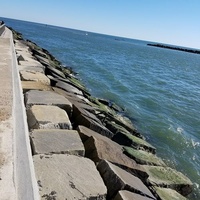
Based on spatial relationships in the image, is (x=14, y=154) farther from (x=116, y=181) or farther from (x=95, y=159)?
(x=95, y=159)

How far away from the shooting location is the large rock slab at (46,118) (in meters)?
3.15

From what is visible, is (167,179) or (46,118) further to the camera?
(167,179)

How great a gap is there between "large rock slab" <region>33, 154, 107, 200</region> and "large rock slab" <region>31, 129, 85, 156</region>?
106 millimetres

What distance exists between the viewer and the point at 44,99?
3.98 m

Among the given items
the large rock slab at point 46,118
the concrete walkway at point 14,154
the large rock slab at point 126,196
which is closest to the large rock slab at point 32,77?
the large rock slab at point 46,118

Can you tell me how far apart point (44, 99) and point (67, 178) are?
1874 millimetres

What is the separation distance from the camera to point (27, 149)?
2148mm

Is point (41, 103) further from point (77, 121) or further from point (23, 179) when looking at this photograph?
point (23, 179)

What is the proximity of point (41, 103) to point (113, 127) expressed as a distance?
2276 mm

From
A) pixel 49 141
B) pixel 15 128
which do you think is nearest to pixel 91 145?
pixel 49 141

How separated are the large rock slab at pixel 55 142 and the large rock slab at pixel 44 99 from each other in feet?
2.58

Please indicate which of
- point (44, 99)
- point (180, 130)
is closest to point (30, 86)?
point (44, 99)

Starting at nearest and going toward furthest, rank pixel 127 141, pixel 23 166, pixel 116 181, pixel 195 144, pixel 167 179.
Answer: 1. pixel 23 166
2. pixel 116 181
3. pixel 167 179
4. pixel 127 141
5. pixel 195 144

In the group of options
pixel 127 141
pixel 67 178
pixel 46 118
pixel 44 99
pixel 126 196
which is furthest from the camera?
pixel 127 141
